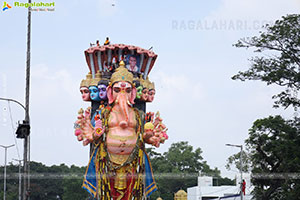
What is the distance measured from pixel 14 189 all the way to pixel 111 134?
43.2 metres

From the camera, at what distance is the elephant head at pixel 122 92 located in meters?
25.2

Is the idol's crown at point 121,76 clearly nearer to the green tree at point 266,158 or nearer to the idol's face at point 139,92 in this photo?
the idol's face at point 139,92

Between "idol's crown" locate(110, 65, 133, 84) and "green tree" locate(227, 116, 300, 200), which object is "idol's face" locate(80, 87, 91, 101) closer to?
"idol's crown" locate(110, 65, 133, 84)

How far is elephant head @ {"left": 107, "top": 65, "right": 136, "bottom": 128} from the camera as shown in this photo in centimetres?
2525

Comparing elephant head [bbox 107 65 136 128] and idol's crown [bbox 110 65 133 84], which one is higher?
idol's crown [bbox 110 65 133 84]

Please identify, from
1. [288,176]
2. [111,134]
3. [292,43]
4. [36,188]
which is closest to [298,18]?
[292,43]

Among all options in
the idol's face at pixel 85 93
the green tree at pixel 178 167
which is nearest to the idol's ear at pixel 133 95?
the idol's face at pixel 85 93

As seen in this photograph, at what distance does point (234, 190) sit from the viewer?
197ft

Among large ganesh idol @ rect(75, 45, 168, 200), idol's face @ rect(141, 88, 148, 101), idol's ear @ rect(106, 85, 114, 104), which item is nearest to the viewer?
large ganesh idol @ rect(75, 45, 168, 200)

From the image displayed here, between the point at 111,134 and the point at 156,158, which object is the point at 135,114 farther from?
the point at 156,158

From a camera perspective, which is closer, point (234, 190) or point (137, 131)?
point (137, 131)

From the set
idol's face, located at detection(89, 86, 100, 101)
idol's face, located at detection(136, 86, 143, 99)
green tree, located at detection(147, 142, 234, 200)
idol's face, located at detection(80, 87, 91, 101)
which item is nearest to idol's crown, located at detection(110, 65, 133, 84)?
idol's face, located at detection(136, 86, 143, 99)

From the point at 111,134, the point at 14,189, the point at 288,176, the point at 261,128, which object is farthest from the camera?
the point at 14,189

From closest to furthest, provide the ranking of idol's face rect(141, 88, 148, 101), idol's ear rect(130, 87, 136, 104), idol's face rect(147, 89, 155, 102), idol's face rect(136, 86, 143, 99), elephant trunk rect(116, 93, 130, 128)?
1. elephant trunk rect(116, 93, 130, 128)
2. idol's ear rect(130, 87, 136, 104)
3. idol's face rect(136, 86, 143, 99)
4. idol's face rect(141, 88, 148, 101)
5. idol's face rect(147, 89, 155, 102)
